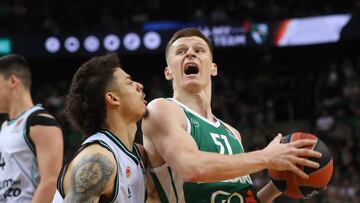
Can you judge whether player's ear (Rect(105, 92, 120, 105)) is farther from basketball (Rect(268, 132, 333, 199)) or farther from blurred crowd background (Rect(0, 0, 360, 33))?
blurred crowd background (Rect(0, 0, 360, 33))

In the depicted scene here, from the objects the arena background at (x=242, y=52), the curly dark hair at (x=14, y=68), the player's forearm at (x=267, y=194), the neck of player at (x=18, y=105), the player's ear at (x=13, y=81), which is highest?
the curly dark hair at (x=14, y=68)

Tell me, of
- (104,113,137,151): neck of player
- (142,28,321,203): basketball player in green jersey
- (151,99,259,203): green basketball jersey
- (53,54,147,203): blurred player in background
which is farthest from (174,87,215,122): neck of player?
(104,113,137,151): neck of player

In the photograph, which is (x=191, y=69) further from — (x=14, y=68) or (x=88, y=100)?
(x=14, y=68)

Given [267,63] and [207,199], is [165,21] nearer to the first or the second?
[267,63]

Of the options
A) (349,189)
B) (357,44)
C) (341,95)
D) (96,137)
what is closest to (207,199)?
(96,137)

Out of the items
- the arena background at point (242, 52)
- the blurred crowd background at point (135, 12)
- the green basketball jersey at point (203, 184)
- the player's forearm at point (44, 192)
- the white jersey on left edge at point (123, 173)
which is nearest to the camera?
the white jersey on left edge at point (123, 173)

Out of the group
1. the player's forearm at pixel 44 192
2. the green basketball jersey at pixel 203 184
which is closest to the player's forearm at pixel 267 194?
the green basketball jersey at pixel 203 184

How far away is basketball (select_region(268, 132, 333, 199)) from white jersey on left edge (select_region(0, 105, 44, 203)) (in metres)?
1.70

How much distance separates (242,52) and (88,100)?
44.4ft

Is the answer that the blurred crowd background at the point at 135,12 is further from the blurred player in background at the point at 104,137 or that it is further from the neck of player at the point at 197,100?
the blurred player in background at the point at 104,137

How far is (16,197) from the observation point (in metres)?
4.15

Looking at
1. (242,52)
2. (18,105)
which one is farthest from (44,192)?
(242,52)

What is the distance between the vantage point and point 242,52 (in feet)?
53.9

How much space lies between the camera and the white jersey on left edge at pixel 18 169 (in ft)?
13.6
